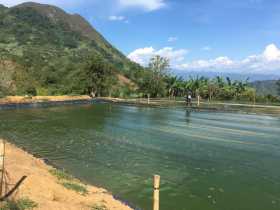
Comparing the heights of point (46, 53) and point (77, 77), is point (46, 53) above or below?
above

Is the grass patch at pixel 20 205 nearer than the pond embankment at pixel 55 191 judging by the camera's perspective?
Yes

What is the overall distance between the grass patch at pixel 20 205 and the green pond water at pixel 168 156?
136 inches

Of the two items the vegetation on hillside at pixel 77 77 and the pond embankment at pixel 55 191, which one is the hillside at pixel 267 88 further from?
the pond embankment at pixel 55 191

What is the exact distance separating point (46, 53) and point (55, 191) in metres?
80.8

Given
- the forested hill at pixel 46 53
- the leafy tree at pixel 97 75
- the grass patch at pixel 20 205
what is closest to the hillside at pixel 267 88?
the forested hill at pixel 46 53

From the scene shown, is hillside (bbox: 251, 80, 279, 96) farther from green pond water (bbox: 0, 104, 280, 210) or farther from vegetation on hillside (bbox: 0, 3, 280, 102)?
green pond water (bbox: 0, 104, 280, 210)

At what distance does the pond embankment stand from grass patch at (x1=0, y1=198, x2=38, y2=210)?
158 mm

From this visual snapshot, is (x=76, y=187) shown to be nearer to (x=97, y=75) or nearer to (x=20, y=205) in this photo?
(x=20, y=205)

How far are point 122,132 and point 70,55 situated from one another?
70.4m

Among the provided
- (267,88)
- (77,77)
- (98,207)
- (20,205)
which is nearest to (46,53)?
(77,77)

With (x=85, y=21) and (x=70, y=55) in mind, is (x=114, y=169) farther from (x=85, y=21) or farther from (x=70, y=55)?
(x=85, y=21)

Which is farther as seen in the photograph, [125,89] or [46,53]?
[46,53]

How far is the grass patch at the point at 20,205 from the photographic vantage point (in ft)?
27.1

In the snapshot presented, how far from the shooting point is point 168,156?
17797mm
